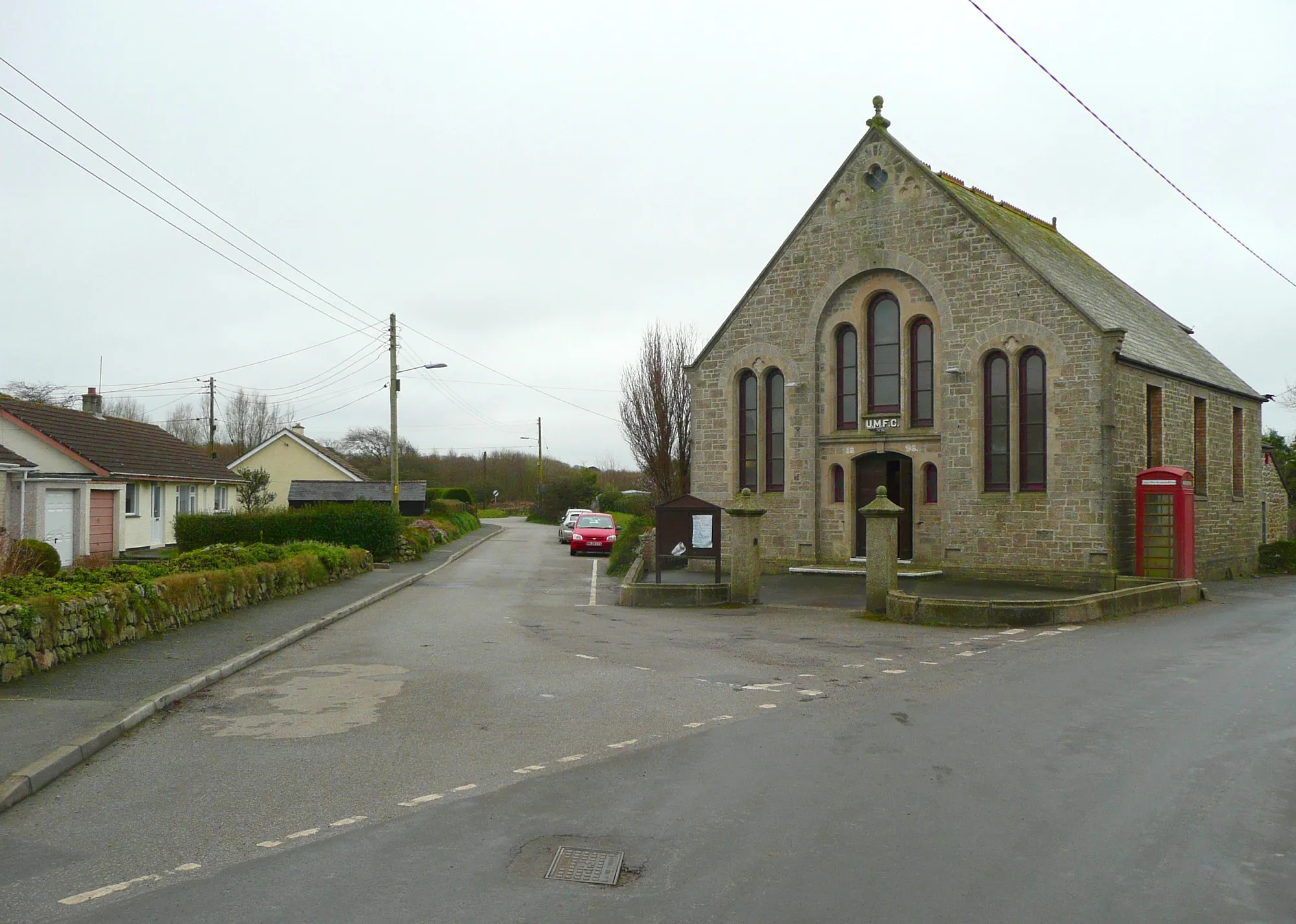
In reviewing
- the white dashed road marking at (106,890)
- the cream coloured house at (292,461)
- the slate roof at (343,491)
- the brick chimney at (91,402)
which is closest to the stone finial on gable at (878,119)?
the white dashed road marking at (106,890)

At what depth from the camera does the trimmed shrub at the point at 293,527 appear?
31125 millimetres

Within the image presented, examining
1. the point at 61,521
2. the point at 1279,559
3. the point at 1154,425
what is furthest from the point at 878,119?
the point at 61,521

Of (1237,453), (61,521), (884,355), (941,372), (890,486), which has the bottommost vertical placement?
(61,521)

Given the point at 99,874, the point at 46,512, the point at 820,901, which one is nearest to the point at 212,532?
the point at 46,512

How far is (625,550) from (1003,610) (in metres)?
15.0

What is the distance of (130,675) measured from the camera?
1102 centimetres

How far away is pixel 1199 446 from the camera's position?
26906mm

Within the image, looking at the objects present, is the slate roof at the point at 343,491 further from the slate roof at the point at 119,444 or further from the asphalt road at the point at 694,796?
the asphalt road at the point at 694,796

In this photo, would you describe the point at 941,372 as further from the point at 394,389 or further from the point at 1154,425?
the point at 394,389

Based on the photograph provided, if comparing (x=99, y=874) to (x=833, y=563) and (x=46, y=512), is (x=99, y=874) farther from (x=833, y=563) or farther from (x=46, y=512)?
(x=46, y=512)

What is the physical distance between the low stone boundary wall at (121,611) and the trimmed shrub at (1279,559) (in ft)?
86.5

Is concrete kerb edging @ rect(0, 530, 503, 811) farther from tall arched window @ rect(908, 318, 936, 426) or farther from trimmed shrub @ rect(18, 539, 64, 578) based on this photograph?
tall arched window @ rect(908, 318, 936, 426)

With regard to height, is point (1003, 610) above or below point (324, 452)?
below

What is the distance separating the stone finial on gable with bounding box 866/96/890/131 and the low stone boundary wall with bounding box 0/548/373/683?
55.1 feet
